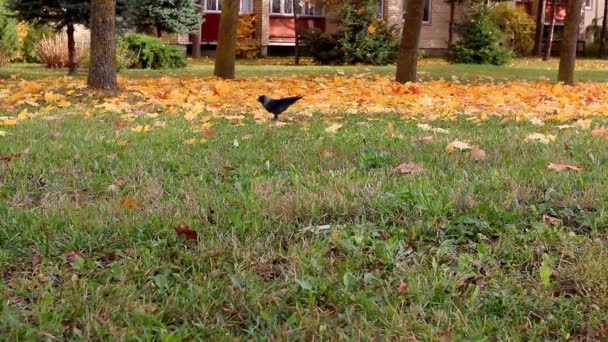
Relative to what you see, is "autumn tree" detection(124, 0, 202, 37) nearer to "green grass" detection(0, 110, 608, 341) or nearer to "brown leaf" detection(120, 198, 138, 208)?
"green grass" detection(0, 110, 608, 341)

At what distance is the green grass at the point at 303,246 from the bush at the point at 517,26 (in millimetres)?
29567

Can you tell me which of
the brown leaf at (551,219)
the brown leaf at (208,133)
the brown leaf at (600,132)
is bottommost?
the brown leaf at (551,219)

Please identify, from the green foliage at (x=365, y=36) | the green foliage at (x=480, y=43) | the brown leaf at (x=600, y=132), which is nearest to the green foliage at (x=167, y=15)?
the green foliage at (x=365, y=36)

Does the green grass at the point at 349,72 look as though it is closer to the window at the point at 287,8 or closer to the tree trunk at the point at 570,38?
the tree trunk at the point at 570,38

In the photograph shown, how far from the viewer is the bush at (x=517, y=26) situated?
106 ft

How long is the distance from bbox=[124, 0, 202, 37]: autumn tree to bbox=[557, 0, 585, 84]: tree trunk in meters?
14.4

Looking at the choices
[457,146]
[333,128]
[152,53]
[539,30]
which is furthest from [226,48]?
[539,30]

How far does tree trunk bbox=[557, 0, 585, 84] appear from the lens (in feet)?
39.8

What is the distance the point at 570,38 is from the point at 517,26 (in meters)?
21.8

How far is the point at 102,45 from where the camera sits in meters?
8.98

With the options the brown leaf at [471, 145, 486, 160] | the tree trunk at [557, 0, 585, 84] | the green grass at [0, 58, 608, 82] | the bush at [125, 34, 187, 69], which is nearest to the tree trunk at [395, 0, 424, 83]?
the green grass at [0, 58, 608, 82]

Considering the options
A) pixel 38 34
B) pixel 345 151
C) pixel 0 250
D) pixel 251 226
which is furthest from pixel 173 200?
pixel 38 34

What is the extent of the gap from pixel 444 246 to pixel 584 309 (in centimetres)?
61

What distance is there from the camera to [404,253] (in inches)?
103
